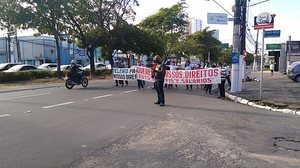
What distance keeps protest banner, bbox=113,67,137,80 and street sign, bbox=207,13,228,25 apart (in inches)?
255

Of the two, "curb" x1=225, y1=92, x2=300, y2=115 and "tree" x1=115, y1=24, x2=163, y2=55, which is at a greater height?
"tree" x1=115, y1=24, x2=163, y2=55

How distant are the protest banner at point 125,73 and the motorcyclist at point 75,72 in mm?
3103

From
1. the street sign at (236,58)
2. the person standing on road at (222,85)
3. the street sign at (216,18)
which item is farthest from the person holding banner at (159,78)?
the street sign at (216,18)

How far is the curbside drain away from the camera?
691cm

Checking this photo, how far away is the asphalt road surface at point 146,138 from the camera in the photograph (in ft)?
19.6

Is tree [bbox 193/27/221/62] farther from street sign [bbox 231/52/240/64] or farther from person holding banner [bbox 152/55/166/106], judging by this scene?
person holding banner [bbox 152/55/166/106]

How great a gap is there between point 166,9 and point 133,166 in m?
51.5

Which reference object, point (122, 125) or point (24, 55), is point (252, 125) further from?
point (24, 55)

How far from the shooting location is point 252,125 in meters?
9.27

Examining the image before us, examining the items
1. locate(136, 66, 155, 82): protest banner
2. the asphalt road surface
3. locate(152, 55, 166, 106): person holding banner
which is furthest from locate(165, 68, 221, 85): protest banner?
the asphalt road surface

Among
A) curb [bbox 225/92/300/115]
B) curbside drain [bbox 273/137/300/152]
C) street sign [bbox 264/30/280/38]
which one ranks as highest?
street sign [bbox 264/30/280/38]

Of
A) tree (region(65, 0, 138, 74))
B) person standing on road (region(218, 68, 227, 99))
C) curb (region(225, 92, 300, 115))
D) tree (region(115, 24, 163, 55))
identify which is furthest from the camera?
tree (region(115, 24, 163, 55))

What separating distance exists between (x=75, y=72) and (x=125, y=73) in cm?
367

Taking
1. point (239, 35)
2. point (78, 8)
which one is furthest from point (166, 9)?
point (239, 35)
